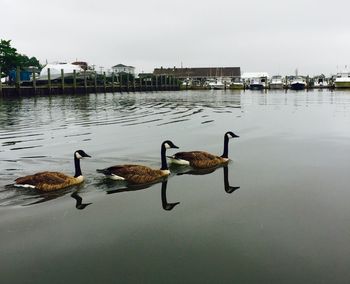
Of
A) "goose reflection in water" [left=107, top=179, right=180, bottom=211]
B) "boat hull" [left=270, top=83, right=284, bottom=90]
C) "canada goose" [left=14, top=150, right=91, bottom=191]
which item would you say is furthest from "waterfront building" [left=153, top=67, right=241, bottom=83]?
"canada goose" [left=14, top=150, right=91, bottom=191]

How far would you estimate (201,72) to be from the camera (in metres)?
172

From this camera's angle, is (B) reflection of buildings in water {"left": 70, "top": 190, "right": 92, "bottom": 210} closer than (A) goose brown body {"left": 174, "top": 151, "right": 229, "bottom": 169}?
Yes

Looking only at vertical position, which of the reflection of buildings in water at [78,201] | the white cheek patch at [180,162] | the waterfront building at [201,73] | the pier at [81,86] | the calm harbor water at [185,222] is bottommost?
the calm harbor water at [185,222]

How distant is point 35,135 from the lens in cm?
2103

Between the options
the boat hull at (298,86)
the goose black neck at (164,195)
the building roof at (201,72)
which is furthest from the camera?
the building roof at (201,72)

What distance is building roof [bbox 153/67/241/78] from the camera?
6664 inches

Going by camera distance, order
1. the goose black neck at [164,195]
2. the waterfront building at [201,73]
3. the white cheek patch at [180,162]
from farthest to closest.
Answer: the waterfront building at [201,73], the white cheek patch at [180,162], the goose black neck at [164,195]

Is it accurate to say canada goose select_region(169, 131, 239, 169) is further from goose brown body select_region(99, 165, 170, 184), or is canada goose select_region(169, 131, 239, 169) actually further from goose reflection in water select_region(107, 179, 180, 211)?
goose brown body select_region(99, 165, 170, 184)

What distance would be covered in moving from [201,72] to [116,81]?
2943 inches

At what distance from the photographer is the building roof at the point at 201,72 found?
555ft

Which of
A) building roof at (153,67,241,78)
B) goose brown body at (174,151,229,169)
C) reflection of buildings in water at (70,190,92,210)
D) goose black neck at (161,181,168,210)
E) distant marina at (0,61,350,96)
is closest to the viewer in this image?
reflection of buildings in water at (70,190,92,210)

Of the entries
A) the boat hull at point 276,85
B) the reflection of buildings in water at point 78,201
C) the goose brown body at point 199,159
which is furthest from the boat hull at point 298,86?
the reflection of buildings in water at point 78,201

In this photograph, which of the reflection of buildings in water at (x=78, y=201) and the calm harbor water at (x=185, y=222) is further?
the reflection of buildings in water at (x=78, y=201)

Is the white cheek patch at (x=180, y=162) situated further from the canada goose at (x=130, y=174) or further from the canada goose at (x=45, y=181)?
the canada goose at (x=45, y=181)
